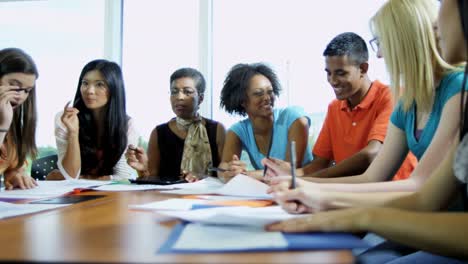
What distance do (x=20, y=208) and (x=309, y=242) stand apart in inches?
28.7

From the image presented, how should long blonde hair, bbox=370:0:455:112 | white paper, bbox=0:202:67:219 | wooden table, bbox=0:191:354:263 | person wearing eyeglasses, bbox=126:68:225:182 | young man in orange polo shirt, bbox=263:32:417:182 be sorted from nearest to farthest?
wooden table, bbox=0:191:354:263
white paper, bbox=0:202:67:219
long blonde hair, bbox=370:0:455:112
young man in orange polo shirt, bbox=263:32:417:182
person wearing eyeglasses, bbox=126:68:225:182

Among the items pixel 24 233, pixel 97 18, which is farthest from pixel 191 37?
pixel 24 233

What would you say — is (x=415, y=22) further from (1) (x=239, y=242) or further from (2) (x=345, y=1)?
(2) (x=345, y=1)

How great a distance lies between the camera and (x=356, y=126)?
6.63ft

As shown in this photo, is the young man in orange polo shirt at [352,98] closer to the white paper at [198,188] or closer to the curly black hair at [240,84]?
the curly black hair at [240,84]

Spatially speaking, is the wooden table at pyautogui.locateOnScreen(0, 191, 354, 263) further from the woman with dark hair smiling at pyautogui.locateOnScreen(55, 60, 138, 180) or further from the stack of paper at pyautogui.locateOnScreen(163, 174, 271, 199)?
the woman with dark hair smiling at pyautogui.locateOnScreen(55, 60, 138, 180)

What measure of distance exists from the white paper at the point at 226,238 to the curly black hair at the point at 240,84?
1.67 metres

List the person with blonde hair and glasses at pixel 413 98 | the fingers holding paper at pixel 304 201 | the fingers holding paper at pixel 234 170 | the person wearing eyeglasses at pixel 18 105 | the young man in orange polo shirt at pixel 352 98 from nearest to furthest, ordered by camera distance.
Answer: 1. the fingers holding paper at pixel 304 201
2. the person with blonde hair and glasses at pixel 413 98
3. the fingers holding paper at pixel 234 170
4. the person wearing eyeglasses at pixel 18 105
5. the young man in orange polo shirt at pixel 352 98

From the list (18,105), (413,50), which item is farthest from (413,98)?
(18,105)

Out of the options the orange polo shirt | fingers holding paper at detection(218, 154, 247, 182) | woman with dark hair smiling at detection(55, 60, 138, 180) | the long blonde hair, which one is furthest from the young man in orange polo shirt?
woman with dark hair smiling at detection(55, 60, 138, 180)

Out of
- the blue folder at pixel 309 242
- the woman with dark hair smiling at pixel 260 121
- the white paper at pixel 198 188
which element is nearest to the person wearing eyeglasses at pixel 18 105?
the white paper at pixel 198 188

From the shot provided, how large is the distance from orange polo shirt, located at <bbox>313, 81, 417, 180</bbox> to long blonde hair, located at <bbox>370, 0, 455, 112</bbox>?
1.96 feet

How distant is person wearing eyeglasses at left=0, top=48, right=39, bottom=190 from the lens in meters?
1.76

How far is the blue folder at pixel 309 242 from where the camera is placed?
492mm
